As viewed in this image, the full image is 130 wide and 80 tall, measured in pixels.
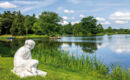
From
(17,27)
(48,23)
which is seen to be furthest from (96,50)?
(17,27)

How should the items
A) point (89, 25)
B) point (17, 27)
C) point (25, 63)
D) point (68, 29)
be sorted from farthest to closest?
point (68, 29)
point (89, 25)
point (17, 27)
point (25, 63)

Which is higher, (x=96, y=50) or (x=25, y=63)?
(x=25, y=63)

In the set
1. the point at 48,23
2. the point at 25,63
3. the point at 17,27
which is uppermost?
the point at 48,23

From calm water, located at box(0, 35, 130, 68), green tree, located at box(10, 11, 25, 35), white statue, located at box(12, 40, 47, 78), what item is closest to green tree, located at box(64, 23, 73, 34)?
green tree, located at box(10, 11, 25, 35)

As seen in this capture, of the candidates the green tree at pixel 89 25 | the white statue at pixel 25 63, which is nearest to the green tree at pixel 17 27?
the green tree at pixel 89 25

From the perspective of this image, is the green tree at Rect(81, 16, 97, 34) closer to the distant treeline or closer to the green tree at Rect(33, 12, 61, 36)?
the distant treeline

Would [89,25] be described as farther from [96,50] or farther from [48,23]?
[96,50]

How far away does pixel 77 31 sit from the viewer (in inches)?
4633

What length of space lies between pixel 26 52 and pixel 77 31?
112218 mm

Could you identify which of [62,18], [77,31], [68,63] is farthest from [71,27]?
[68,63]

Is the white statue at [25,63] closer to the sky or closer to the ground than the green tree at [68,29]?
closer to the ground

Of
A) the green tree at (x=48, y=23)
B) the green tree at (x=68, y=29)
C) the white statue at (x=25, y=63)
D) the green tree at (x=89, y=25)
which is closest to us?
the white statue at (x=25, y=63)

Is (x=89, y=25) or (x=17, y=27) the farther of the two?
(x=89, y=25)

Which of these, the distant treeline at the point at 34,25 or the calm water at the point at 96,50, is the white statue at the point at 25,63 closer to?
the calm water at the point at 96,50
